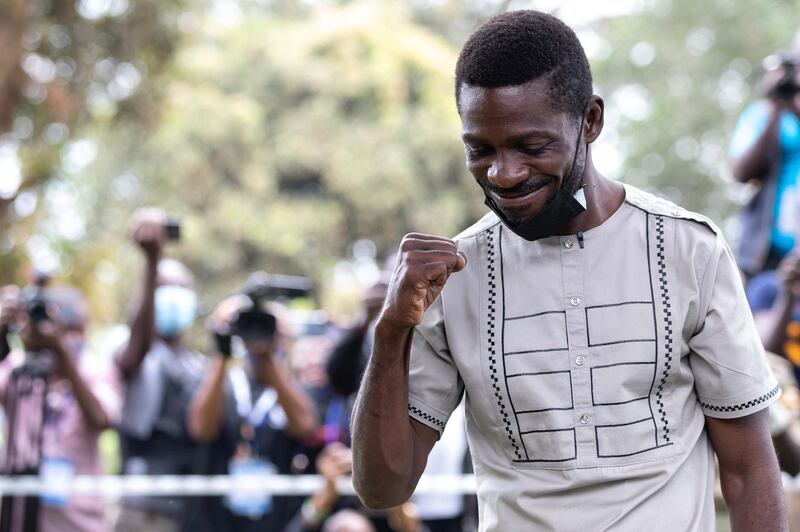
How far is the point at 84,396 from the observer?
577cm

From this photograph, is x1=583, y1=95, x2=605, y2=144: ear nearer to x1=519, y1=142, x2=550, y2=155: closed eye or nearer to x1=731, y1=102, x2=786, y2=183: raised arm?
x1=519, y1=142, x2=550, y2=155: closed eye

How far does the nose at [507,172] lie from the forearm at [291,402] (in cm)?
354

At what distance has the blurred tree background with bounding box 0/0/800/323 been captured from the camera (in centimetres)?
1502

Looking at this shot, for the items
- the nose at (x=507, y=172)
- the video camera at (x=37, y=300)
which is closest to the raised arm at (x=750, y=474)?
the nose at (x=507, y=172)

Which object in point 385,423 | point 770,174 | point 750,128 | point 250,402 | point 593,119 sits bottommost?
point 250,402

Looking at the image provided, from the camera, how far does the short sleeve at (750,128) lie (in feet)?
18.3

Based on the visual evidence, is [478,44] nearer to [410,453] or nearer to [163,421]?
[410,453]

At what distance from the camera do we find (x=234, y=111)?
18609 millimetres

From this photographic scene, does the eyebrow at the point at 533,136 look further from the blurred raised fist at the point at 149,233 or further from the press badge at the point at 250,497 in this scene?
the press badge at the point at 250,497

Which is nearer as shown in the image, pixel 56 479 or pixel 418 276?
pixel 418 276

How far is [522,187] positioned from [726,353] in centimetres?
53

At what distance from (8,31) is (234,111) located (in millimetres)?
9401

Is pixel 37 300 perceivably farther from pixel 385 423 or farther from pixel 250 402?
pixel 385 423

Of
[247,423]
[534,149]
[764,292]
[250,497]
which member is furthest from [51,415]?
[534,149]
